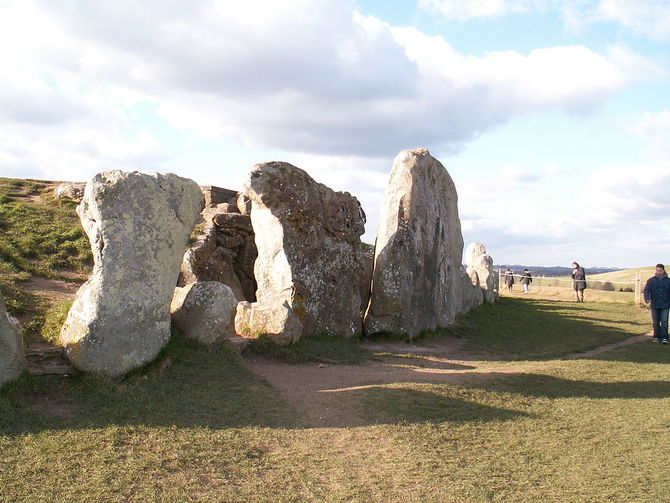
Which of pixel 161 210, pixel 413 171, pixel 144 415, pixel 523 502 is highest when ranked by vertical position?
pixel 413 171

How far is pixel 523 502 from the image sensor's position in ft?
18.2

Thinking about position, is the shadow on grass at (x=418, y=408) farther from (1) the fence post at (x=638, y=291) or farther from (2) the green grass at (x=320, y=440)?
(1) the fence post at (x=638, y=291)

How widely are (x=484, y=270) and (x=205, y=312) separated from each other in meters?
17.9

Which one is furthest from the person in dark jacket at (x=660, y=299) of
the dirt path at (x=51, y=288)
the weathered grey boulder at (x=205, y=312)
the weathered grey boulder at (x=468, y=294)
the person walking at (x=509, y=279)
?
the person walking at (x=509, y=279)

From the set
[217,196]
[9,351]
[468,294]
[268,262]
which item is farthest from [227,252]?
[468,294]

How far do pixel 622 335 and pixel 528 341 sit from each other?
354 centimetres

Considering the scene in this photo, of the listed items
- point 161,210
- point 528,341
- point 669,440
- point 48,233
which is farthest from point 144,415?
point 528,341

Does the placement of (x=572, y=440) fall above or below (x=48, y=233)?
below

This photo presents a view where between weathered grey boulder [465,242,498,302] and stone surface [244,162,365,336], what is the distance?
39.7 ft

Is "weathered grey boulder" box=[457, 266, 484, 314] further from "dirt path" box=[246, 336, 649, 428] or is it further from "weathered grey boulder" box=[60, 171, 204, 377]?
"weathered grey boulder" box=[60, 171, 204, 377]

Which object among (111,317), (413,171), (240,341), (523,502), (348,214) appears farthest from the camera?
(413,171)

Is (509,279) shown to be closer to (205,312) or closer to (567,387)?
(567,387)

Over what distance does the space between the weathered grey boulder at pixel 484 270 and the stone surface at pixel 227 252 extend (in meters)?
11.4

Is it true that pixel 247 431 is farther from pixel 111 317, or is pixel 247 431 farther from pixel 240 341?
pixel 240 341
